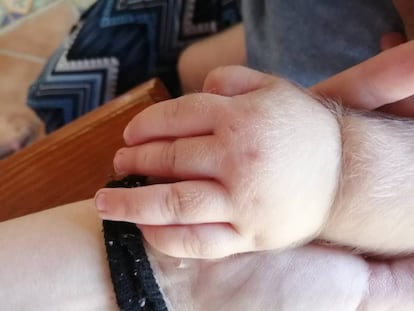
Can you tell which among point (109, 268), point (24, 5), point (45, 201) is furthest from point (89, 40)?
point (24, 5)

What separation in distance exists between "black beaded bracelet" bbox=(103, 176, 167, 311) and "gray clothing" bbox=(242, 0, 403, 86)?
250mm

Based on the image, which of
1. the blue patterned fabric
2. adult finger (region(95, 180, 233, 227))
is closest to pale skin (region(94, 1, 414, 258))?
adult finger (region(95, 180, 233, 227))

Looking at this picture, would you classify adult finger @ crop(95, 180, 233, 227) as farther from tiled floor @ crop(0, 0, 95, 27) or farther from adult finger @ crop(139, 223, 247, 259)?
tiled floor @ crop(0, 0, 95, 27)

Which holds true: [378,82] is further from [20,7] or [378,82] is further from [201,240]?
[20,7]

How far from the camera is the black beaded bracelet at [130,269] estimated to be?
0.46 m

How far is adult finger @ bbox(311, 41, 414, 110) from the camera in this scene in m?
0.46

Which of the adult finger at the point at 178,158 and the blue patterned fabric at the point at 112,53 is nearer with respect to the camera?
the adult finger at the point at 178,158

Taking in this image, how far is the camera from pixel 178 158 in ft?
1.49

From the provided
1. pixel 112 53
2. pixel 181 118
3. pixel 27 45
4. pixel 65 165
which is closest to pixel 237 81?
pixel 181 118

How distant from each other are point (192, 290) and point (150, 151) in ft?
0.31

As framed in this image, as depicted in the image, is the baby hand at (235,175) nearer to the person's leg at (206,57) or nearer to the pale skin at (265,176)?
the pale skin at (265,176)

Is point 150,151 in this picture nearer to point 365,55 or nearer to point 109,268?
point 109,268

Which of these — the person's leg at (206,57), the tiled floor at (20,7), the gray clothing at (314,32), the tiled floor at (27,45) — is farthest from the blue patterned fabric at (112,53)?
the tiled floor at (20,7)

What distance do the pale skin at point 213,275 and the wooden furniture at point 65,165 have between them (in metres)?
0.08
